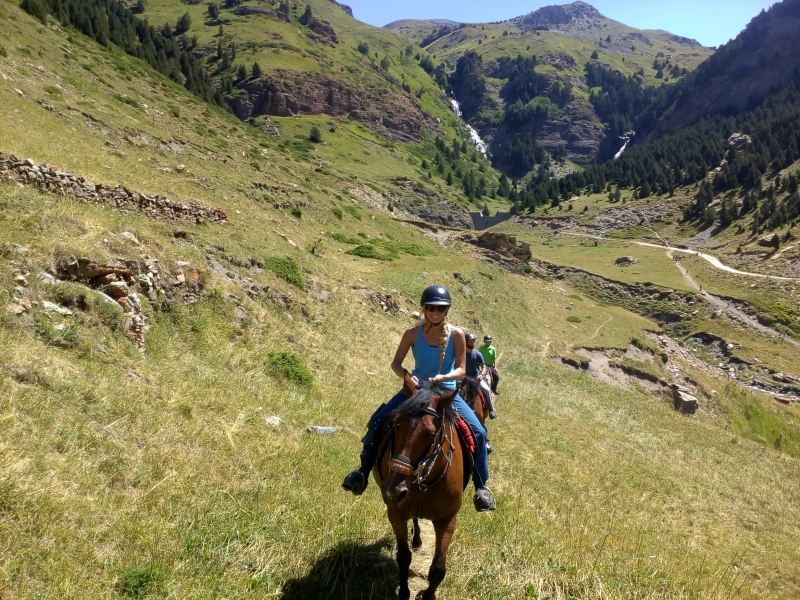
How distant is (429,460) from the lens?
185 inches

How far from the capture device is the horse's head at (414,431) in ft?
14.3

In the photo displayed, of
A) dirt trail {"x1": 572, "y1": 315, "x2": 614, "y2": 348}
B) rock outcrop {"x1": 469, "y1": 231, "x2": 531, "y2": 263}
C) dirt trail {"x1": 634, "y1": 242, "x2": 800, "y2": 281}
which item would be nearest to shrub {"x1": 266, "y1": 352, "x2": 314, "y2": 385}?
dirt trail {"x1": 572, "y1": 315, "x2": 614, "y2": 348}

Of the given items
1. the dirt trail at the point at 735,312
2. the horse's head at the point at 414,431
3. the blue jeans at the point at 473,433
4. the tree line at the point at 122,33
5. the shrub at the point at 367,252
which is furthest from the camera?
the tree line at the point at 122,33

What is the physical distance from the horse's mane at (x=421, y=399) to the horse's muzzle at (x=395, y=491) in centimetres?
72

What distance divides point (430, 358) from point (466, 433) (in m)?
1.08

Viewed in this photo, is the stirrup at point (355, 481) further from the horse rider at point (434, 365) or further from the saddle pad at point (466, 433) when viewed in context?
the saddle pad at point (466, 433)

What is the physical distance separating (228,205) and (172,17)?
174607 millimetres

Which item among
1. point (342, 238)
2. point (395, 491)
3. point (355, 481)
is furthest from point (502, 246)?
point (395, 491)

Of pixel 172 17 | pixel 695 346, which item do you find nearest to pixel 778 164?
pixel 695 346

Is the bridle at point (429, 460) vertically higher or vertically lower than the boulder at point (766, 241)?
lower

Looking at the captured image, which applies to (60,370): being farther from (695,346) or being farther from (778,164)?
(778,164)

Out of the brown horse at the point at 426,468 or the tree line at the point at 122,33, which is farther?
the tree line at the point at 122,33

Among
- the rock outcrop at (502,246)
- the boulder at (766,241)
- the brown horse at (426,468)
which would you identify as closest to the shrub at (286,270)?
the brown horse at (426,468)

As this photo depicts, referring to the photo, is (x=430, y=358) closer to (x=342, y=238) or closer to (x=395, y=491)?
(x=395, y=491)
